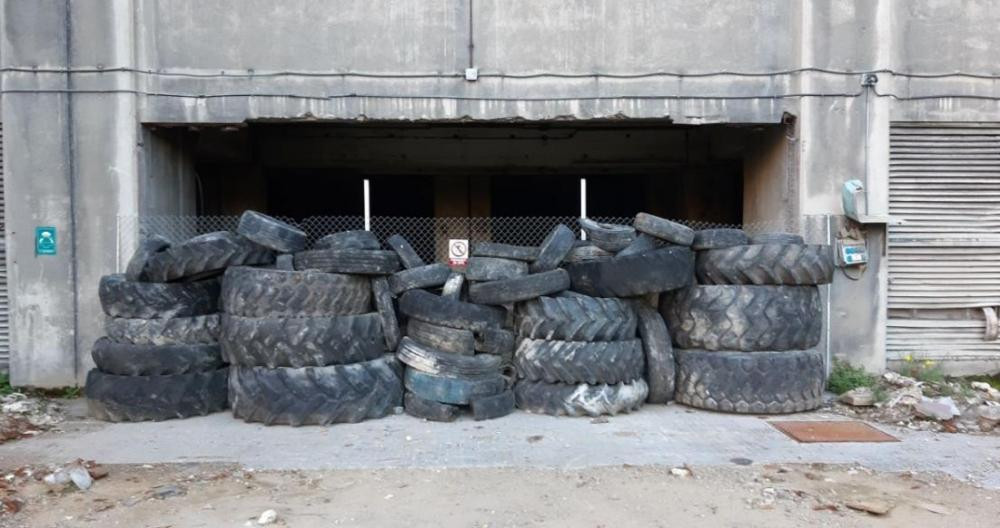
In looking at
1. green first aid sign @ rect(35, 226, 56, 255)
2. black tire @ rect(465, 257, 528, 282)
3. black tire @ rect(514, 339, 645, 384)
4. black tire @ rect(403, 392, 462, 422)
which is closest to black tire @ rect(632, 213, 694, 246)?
black tire @ rect(514, 339, 645, 384)

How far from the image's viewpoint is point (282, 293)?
18.6 feet

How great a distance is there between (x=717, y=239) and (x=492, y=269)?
7.22 feet

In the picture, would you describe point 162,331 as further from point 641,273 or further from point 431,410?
point 641,273

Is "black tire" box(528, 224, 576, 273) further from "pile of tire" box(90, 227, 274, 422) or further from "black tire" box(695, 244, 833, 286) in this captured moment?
"pile of tire" box(90, 227, 274, 422)

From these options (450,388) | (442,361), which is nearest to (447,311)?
(442,361)

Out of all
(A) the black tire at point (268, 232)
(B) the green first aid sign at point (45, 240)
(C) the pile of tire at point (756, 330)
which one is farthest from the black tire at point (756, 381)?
(B) the green first aid sign at point (45, 240)

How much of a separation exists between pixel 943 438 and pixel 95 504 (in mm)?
6430

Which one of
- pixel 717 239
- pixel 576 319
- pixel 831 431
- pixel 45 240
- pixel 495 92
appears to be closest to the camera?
pixel 831 431

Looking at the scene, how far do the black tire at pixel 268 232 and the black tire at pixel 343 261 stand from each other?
0.51 ft

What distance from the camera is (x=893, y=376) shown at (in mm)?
6801

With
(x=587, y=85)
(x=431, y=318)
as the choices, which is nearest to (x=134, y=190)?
(x=431, y=318)

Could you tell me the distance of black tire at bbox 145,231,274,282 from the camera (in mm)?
5809

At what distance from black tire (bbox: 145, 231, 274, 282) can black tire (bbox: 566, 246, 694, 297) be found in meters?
3.25

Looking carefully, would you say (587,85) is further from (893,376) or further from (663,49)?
(893,376)
